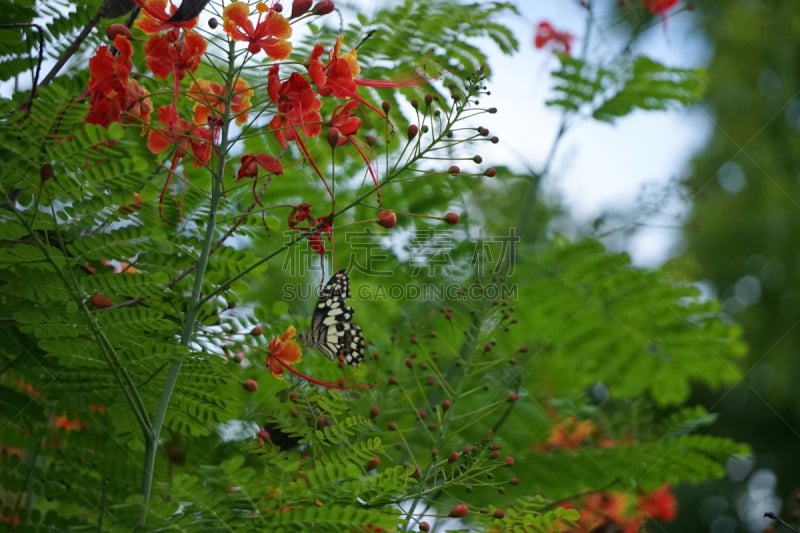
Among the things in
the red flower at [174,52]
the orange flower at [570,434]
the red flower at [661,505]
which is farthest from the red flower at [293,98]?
the red flower at [661,505]

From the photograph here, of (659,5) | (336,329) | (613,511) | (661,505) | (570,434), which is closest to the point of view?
(336,329)

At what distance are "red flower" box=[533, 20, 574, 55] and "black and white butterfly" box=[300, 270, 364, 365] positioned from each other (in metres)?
2.02

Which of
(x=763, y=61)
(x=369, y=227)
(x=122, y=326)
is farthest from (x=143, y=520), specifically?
(x=763, y=61)

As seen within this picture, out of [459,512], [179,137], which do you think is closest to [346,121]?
[179,137]

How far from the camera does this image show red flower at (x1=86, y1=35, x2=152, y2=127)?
1551mm

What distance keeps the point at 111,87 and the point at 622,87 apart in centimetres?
191

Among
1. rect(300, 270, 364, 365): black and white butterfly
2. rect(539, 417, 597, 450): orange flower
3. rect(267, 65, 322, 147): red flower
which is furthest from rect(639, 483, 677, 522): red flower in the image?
rect(267, 65, 322, 147): red flower

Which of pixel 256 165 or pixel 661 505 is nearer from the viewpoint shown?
pixel 256 165

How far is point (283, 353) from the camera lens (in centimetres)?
164

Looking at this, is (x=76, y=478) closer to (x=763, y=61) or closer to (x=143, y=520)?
(x=143, y=520)

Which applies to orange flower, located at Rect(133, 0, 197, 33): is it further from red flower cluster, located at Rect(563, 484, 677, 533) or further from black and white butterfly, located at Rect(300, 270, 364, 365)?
red flower cluster, located at Rect(563, 484, 677, 533)

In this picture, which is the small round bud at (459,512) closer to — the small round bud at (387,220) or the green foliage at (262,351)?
the green foliage at (262,351)

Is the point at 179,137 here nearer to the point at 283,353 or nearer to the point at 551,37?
the point at 283,353

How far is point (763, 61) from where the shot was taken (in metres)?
11.6
